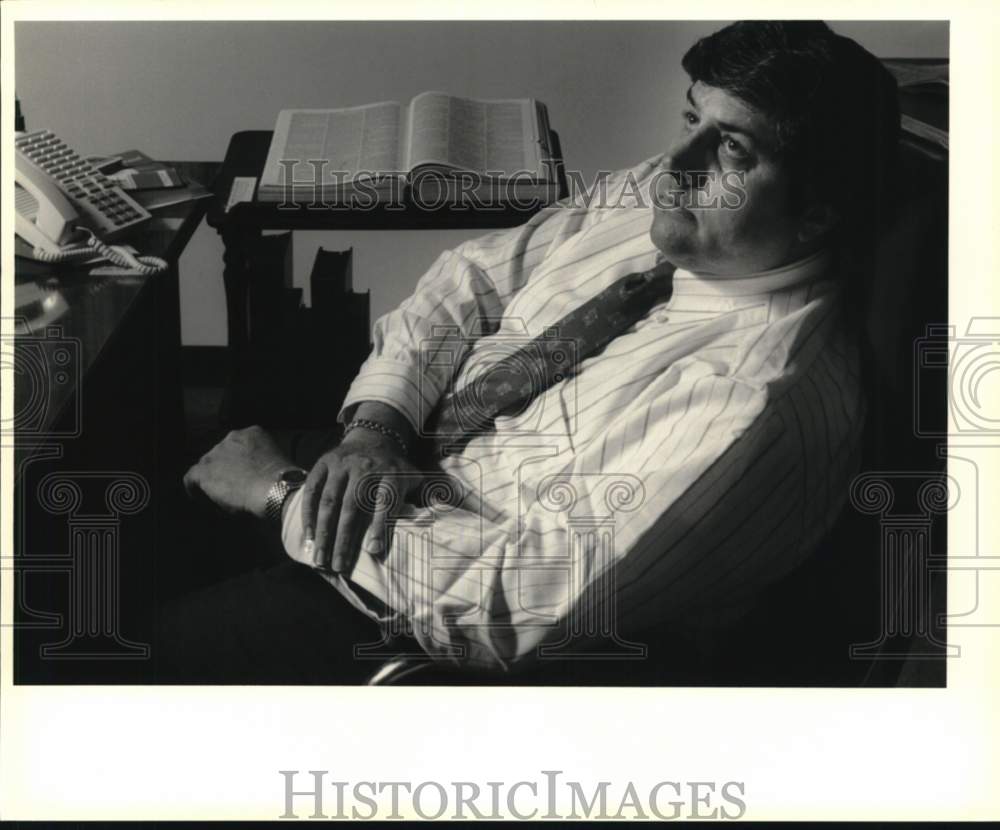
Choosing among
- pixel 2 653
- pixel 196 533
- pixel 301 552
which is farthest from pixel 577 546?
pixel 2 653

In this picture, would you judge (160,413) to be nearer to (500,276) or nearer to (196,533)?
(196,533)

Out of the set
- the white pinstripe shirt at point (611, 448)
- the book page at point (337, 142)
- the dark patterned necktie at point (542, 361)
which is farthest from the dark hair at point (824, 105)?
the book page at point (337, 142)

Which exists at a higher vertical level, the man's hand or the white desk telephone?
the white desk telephone

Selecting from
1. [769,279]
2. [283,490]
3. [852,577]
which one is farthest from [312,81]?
[852,577]

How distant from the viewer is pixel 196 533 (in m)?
2.09

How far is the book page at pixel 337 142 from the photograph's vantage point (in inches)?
82.4

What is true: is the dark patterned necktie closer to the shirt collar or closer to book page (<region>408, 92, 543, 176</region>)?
the shirt collar

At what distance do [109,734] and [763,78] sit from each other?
134 centimetres

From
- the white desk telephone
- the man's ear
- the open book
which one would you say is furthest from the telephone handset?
the man's ear

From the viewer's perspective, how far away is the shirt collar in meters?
2.01

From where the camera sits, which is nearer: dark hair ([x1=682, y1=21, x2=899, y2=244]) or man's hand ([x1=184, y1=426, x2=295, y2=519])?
dark hair ([x1=682, y1=21, x2=899, y2=244])

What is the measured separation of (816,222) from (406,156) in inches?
23.3

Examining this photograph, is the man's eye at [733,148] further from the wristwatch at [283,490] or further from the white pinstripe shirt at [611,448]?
the wristwatch at [283,490]

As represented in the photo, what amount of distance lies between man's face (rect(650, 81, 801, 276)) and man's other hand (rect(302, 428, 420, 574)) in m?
0.49
